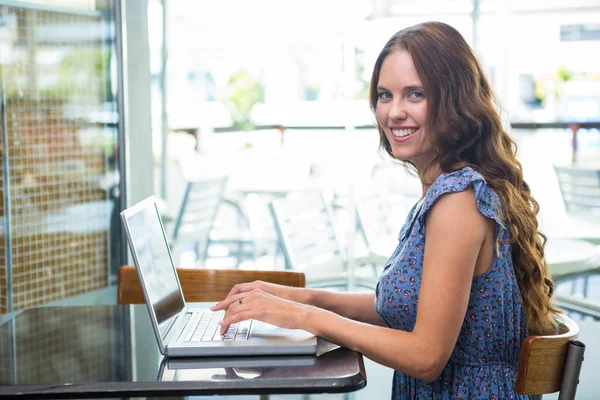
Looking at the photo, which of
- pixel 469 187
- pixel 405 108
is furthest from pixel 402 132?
pixel 469 187

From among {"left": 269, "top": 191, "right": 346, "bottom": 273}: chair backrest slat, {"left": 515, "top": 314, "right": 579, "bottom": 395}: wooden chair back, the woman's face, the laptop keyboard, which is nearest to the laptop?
the laptop keyboard

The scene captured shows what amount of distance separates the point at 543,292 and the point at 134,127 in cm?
247

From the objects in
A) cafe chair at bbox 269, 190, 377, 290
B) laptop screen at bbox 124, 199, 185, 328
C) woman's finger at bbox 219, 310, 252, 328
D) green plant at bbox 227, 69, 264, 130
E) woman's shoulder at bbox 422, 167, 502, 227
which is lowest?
cafe chair at bbox 269, 190, 377, 290

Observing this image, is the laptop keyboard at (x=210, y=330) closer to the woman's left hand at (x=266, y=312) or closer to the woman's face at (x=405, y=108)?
the woman's left hand at (x=266, y=312)

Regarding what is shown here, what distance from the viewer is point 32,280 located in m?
3.05

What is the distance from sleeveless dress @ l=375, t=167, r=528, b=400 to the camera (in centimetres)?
155

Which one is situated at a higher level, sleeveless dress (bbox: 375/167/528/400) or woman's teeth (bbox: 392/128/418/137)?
woman's teeth (bbox: 392/128/418/137)

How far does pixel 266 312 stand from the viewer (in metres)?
1.46

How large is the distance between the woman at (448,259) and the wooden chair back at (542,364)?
0.50ft

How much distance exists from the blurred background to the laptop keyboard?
170cm

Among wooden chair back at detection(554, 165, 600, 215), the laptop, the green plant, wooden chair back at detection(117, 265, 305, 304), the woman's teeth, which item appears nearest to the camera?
the laptop

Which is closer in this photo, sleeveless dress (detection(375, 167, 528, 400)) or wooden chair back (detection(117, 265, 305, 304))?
sleeveless dress (detection(375, 167, 528, 400))

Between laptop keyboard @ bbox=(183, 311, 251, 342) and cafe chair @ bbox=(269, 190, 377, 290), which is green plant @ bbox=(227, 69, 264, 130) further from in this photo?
laptop keyboard @ bbox=(183, 311, 251, 342)

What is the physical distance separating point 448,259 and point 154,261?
62 cm
